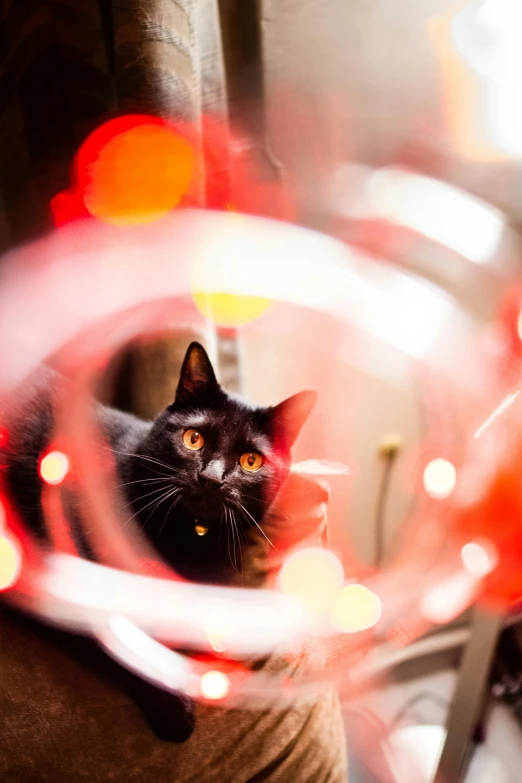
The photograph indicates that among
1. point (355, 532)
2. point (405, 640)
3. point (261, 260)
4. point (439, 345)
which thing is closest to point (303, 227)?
point (261, 260)

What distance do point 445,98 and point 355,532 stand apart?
1.75ft

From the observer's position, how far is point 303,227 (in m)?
0.69

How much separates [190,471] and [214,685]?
0.69 feet

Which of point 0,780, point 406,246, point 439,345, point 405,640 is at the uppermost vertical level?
point 406,246

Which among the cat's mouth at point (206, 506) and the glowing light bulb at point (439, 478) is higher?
the glowing light bulb at point (439, 478)

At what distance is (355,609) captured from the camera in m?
0.61

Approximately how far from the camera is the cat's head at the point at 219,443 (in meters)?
0.56

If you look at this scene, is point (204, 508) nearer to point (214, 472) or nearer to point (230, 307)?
point (214, 472)

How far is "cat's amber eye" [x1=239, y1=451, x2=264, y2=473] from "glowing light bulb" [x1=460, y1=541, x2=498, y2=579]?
0.89 ft

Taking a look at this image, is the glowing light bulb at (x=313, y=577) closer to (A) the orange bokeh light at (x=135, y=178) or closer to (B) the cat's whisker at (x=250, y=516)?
(B) the cat's whisker at (x=250, y=516)

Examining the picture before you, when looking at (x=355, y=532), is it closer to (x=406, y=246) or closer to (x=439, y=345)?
(x=439, y=345)

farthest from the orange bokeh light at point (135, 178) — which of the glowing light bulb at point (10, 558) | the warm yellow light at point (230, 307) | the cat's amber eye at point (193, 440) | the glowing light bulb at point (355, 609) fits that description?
the glowing light bulb at point (355, 609)

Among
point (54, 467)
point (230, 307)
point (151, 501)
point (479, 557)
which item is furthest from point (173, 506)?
point (479, 557)

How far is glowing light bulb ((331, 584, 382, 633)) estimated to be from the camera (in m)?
0.60
